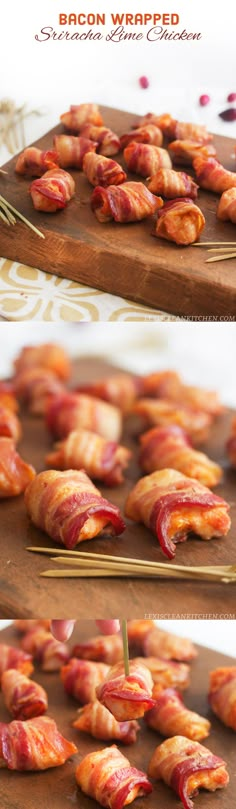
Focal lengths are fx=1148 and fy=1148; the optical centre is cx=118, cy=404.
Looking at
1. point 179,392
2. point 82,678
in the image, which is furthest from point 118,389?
point 82,678

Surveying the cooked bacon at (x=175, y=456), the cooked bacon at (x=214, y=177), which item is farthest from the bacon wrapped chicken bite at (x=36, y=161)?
the cooked bacon at (x=175, y=456)

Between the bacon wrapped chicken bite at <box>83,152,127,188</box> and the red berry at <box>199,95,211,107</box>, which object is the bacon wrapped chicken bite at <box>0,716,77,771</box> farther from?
the red berry at <box>199,95,211,107</box>

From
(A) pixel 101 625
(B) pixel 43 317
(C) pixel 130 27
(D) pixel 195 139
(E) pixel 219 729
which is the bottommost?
(E) pixel 219 729

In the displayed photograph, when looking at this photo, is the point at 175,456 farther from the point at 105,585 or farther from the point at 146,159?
the point at 146,159

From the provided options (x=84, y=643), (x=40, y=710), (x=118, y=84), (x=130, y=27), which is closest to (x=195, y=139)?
(x=118, y=84)

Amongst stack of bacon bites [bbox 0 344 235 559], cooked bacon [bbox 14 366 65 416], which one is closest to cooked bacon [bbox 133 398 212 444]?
stack of bacon bites [bbox 0 344 235 559]

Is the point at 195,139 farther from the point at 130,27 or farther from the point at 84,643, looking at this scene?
the point at 84,643

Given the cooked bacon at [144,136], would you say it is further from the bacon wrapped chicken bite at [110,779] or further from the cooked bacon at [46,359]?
the bacon wrapped chicken bite at [110,779]

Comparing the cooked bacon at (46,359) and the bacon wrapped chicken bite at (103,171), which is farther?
the cooked bacon at (46,359)
